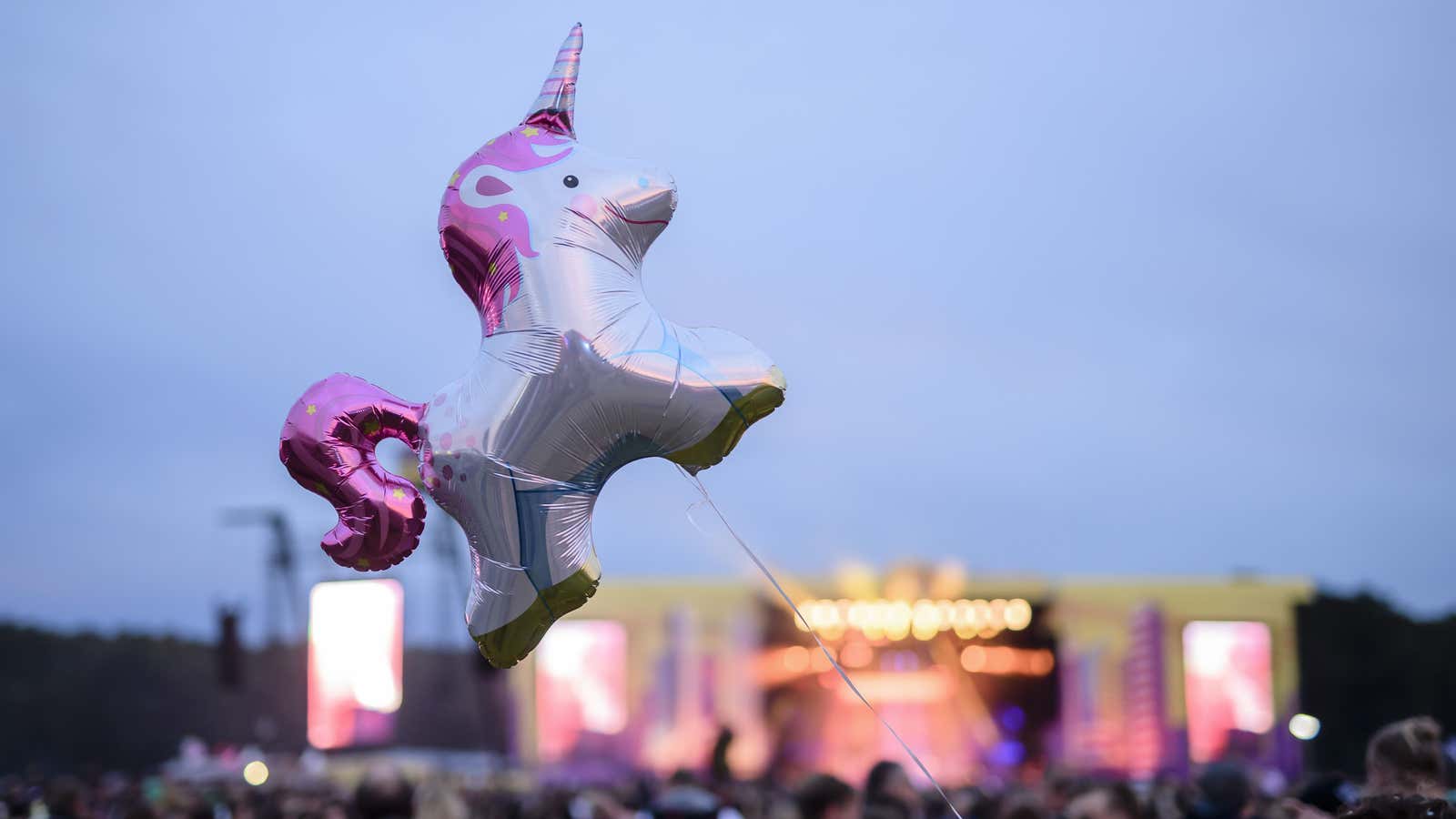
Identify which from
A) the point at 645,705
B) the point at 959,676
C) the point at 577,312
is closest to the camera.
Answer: the point at 577,312

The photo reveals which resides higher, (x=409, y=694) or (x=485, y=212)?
(x=485, y=212)

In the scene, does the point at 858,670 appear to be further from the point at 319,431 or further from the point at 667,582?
the point at 319,431

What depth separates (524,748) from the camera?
90.0 ft

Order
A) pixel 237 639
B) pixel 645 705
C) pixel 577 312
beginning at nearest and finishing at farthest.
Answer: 1. pixel 577 312
2. pixel 237 639
3. pixel 645 705

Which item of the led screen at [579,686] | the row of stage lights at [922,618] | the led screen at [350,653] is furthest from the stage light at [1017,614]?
the led screen at [350,653]

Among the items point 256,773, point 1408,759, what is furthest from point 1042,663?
point 1408,759

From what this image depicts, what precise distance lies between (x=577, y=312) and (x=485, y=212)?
0.92 feet

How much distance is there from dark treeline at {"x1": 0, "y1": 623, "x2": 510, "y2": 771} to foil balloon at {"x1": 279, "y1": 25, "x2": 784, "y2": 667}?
3302 centimetres

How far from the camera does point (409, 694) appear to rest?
153ft

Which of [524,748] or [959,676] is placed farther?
[524,748]

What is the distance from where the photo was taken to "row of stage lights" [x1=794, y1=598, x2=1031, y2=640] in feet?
79.7

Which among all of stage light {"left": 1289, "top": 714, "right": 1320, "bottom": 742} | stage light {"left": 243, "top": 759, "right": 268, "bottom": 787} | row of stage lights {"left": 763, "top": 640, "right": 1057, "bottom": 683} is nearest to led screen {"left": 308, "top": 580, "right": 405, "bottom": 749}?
stage light {"left": 243, "top": 759, "right": 268, "bottom": 787}

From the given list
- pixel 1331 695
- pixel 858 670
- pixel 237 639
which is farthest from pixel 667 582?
pixel 1331 695

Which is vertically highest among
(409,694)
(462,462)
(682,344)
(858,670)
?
(682,344)
